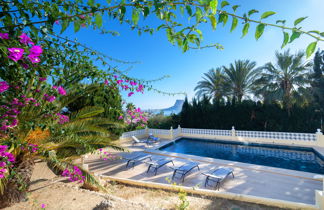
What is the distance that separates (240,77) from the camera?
14.6m

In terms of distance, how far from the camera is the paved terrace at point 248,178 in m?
4.81

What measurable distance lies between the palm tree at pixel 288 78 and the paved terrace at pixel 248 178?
323 inches

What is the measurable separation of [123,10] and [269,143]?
44.5 ft

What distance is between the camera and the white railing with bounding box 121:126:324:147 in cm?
1006

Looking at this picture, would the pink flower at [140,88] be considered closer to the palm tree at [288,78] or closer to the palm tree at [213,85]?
the palm tree at [288,78]

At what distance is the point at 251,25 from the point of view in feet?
3.38

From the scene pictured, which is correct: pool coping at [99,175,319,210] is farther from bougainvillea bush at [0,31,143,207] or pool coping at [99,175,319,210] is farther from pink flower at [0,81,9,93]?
pink flower at [0,81,9,93]

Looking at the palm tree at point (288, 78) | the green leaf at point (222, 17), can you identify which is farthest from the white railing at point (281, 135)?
the green leaf at point (222, 17)

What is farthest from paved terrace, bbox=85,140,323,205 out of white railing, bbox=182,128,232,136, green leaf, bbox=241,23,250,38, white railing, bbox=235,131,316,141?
white railing, bbox=182,128,232,136

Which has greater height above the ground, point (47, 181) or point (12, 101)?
point (12, 101)

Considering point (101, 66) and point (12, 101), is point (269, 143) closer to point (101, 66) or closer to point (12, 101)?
point (101, 66)

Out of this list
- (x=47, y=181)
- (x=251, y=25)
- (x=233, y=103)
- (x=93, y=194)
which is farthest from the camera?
(x=233, y=103)

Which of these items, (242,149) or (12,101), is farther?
(242,149)

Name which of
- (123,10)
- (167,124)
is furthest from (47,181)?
(167,124)
